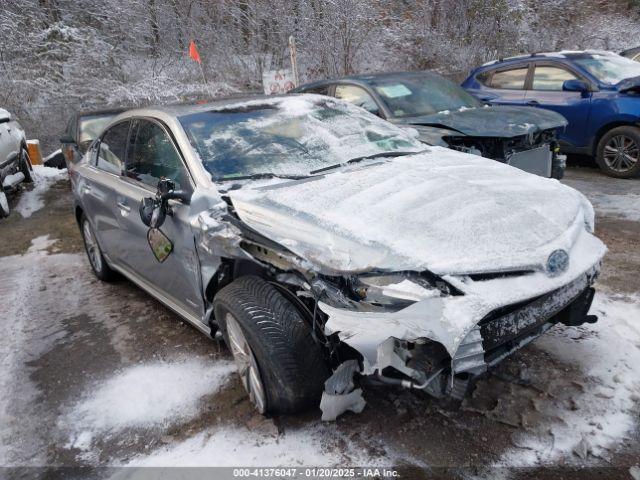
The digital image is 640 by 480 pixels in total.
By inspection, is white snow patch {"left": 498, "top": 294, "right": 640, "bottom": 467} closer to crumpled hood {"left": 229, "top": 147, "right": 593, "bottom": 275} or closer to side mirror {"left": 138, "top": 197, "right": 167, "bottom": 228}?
crumpled hood {"left": 229, "top": 147, "right": 593, "bottom": 275}

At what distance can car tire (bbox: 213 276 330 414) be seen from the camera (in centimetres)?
255

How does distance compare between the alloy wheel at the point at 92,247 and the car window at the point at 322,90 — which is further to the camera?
the car window at the point at 322,90

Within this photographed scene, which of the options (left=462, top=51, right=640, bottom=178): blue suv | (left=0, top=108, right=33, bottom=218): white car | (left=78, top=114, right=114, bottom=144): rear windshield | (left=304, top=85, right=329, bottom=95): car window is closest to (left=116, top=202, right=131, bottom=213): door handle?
(left=304, top=85, right=329, bottom=95): car window

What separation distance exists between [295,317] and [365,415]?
681 millimetres

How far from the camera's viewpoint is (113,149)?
4375 mm

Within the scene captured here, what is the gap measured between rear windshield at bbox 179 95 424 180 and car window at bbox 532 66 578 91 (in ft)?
14.9

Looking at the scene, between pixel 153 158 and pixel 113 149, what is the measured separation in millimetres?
879

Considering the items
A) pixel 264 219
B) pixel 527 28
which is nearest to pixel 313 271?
pixel 264 219

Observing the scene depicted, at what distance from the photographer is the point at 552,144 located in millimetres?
6051

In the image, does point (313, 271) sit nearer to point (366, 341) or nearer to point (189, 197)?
point (366, 341)

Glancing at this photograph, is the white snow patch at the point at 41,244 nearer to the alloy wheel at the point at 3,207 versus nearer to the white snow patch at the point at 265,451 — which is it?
the alloy wheel at the point at 3,207

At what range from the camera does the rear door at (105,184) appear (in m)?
4.21

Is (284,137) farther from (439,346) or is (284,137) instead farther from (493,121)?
(493,121)
